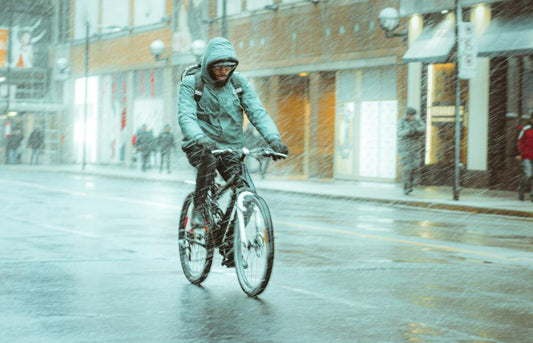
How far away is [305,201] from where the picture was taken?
2084cm

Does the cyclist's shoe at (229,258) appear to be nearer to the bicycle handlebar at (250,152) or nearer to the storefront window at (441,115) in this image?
the bicycle handlebar at (250,152)

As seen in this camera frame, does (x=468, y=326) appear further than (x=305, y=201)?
No

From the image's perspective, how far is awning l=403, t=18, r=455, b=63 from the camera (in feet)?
82.2

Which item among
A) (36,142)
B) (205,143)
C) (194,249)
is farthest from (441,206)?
(36,142)

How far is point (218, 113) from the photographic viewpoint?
7.65 metres

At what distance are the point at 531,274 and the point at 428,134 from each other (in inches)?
698

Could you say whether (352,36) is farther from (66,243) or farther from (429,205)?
(66,243)

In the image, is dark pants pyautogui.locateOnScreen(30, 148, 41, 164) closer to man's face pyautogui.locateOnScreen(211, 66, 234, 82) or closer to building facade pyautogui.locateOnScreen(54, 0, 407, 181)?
building facade pyautogui.locateOnScreen(54, 0, 407, 181)

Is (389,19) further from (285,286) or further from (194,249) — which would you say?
(285,286)

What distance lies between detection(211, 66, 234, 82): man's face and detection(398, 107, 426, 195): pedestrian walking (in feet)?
49.7

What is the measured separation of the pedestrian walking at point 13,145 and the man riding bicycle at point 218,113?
125 feet

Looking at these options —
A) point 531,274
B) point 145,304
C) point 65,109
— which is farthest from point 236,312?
point 65,109

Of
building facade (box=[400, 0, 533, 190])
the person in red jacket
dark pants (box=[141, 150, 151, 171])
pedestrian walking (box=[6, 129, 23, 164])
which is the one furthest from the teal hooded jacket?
pedestrian walking (box=[6, 129, 23, 164])

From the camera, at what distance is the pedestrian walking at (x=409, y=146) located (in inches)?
880
